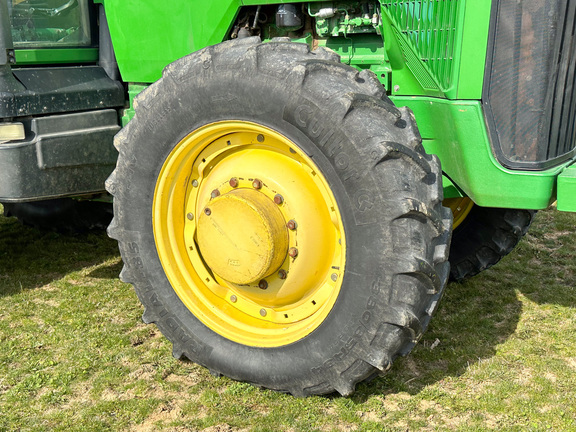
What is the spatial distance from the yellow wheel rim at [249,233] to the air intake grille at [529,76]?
0.70 m

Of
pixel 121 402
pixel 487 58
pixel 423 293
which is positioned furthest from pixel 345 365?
pixel 487 58

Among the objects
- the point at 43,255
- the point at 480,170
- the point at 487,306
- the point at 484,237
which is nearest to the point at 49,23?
the point at 43,255

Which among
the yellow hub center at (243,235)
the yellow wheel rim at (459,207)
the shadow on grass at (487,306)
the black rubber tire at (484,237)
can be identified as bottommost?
the shadow on grass at (487,306)

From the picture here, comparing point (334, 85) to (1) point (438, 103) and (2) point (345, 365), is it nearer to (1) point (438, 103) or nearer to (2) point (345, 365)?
(1) point (438, 103)

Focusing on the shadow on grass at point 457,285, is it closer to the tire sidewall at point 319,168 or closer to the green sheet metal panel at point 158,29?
the tire sidewall at point 319,168

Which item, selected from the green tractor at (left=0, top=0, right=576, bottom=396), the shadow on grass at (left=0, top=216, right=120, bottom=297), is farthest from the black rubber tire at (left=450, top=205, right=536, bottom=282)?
the shadow on grass at (left=0, top=216, right=120, bottom=297)

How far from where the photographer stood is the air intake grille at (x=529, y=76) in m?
2.38

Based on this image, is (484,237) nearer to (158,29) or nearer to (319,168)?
(319,168)

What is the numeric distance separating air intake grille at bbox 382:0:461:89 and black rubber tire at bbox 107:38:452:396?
33 cm

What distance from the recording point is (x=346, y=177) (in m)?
2.40

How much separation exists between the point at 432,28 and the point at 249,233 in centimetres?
108

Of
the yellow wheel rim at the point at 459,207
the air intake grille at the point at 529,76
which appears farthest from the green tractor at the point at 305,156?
the yellow wheel rim at the point at 459,207

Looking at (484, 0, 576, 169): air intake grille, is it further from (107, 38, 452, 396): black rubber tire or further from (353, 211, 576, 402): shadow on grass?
(353, 211, 576, 402): shadow on grass

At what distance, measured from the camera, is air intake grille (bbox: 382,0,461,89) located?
101 inches
